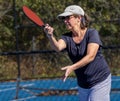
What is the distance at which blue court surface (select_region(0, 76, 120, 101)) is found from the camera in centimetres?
954

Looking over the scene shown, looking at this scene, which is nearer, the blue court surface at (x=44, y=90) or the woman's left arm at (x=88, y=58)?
the woman's left arm at (x=88, y=58)

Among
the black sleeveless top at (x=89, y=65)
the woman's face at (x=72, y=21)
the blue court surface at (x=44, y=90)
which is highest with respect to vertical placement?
the woman's face at (x=72, y=21)

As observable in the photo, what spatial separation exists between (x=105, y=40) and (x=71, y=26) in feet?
24.6

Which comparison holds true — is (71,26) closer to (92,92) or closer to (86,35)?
(86,35)

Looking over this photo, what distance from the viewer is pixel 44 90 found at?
9.96 metres

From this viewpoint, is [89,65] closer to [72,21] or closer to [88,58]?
[88,58]

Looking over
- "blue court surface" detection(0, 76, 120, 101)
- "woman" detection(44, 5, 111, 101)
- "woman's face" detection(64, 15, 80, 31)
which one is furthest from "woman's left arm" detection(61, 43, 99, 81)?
"blue court surface" detection(0, 76, 120, 101)

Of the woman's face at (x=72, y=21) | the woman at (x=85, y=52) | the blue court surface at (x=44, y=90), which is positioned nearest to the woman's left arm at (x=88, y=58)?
the woman at (x=85, y=52)

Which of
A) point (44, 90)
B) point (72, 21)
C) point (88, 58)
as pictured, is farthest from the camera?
point (44, 90)

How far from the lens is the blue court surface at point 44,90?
9539 millimetres

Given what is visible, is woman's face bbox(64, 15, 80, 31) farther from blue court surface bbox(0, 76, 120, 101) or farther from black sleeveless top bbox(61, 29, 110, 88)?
blue court surface bbox(0, 76, 120, 101)

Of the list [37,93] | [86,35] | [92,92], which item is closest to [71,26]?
[86,35]

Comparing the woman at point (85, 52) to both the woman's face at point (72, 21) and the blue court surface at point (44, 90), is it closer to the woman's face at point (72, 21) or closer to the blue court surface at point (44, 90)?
the woman's face at point (72, 21)

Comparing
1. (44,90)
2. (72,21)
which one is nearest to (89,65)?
(72,21)
